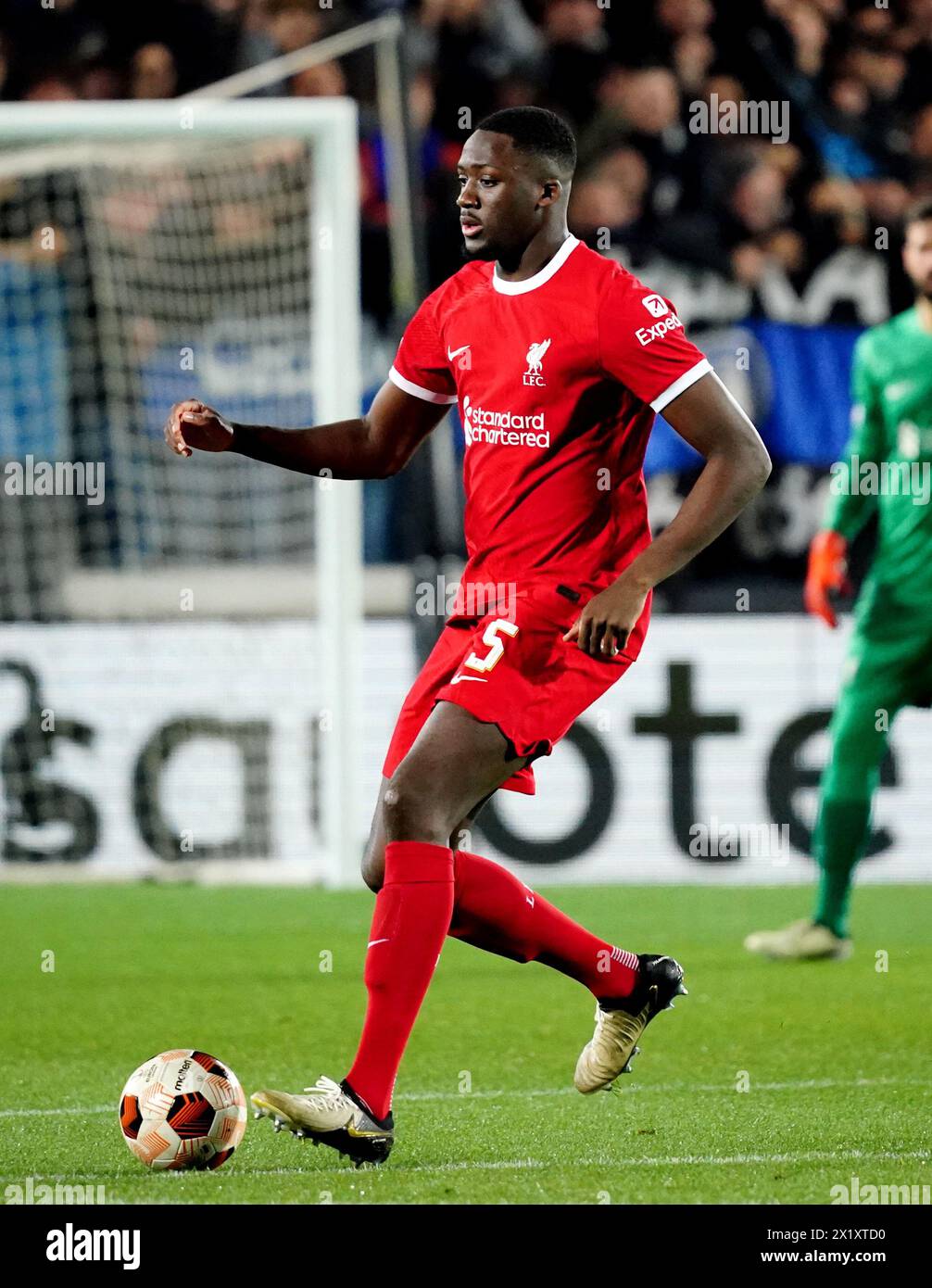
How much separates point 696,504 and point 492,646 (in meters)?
0.50

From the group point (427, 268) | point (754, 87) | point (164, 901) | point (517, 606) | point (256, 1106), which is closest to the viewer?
point (256, 1106)

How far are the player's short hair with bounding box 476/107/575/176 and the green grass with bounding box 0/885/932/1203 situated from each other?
1.98 m

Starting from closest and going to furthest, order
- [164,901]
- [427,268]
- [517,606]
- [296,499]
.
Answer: [517,606], [164,901], [296,499], [427,268]

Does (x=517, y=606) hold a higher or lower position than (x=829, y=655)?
higher

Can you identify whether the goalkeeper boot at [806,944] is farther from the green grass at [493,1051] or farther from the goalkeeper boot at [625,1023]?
the goalkeeper boot at [625,1023]

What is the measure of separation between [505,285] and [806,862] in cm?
610

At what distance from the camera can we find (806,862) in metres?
9.88

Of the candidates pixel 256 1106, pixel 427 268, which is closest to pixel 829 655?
pixel 427 268

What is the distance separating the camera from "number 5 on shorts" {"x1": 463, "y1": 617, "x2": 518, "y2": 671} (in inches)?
161

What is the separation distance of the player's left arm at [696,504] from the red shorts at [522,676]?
0.42 ft

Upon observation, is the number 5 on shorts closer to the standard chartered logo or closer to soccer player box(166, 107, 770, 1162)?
soccer player box(166, 107, 770, 1162)

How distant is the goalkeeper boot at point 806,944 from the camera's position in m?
7.04

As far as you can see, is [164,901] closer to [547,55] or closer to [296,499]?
[296,499]

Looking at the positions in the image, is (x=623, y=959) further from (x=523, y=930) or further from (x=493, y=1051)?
(x=493, y=1051)
